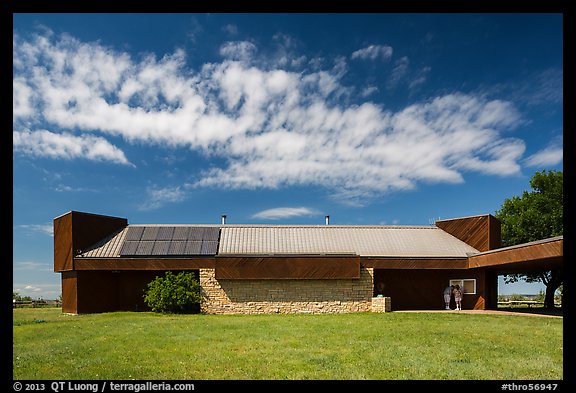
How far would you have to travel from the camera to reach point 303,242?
2764cm

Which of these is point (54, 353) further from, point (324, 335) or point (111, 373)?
point (324, 335)

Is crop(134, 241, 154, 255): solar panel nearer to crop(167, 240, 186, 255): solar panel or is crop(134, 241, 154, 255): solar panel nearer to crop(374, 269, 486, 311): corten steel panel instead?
crop(167, 240, 186, 255): solar panel

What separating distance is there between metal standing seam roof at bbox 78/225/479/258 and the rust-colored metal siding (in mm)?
489

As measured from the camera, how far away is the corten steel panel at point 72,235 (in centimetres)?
2438

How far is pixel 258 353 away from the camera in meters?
Answer: 10.6

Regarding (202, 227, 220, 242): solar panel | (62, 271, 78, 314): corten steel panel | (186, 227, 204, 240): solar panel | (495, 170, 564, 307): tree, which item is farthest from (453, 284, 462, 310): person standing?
(62, 271, 78, 314): corten steel panel

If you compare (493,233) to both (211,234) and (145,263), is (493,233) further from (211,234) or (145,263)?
(145,263)

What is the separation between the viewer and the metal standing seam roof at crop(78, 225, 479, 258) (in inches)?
997

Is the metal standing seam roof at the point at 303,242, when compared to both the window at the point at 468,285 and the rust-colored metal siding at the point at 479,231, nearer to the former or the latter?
the rust-colored metal siding at the point at 479,231

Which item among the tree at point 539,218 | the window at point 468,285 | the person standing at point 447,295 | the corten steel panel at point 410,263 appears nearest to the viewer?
the corten steel panel at point 410,263

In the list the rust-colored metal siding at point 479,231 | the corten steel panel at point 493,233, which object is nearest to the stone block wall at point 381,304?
the rust-colored metal siding at point 479,231

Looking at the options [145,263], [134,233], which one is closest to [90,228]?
[134,233]

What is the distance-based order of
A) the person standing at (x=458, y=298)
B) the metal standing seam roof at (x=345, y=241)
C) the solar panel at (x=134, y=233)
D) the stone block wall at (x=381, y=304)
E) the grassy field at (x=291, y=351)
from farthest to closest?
1. the solar panel at (x=134, y=233)
2. the metal standing seam roof at (x=345, y=241)
3. the person standing at (x=458, y=298)
4. the stone block wall at (x=381, y=304)
5. the grassy field at (x=291, y=351)
